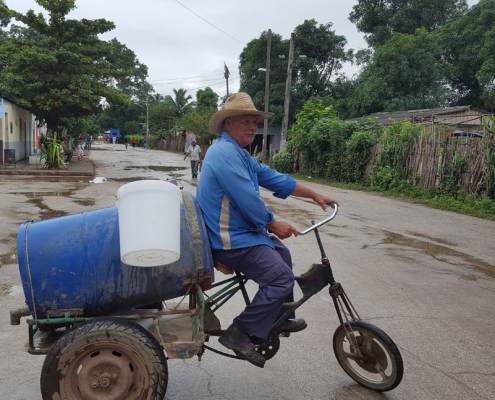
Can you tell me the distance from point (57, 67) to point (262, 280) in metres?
21.2

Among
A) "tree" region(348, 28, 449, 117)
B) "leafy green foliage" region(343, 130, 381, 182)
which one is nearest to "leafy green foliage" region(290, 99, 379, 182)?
"leafy green foliage" region(343, 130, 381, 182)

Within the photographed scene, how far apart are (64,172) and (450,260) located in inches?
628

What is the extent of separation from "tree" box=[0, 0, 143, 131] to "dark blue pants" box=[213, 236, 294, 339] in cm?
2012

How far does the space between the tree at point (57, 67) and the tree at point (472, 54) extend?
2022 cm

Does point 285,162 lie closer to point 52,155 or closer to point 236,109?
point 52,155

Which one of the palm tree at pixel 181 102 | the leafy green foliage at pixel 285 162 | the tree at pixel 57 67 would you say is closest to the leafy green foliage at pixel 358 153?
the leafy green foliage at pixel 285 162

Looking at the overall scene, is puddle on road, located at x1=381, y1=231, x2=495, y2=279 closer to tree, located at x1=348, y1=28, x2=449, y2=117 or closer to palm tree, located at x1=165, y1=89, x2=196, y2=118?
tree, located at x1=348, y1=28, x2=449, y2=117

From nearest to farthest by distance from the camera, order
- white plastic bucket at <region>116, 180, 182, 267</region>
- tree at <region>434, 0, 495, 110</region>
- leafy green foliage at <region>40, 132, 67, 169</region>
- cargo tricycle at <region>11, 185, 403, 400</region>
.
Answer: white plastic bucket at <region>116, 180, 182, 267</region> → cargo tricycle at <region>11, 185, 403, 400</region> → leafy green foliage at <region>40, 132, 67, 169</region> → tree at <region>434, 0, 495, 110</region>

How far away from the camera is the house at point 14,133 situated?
1998 centimetres

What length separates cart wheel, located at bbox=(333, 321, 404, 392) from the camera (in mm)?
3025

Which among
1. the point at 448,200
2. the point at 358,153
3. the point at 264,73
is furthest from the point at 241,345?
the point at 264,73

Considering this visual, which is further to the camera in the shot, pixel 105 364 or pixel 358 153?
pixel 358 153

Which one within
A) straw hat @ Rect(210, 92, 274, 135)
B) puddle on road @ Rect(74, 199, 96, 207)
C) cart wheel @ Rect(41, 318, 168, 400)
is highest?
straw hat @ Rect(210, 92, 274, 135)

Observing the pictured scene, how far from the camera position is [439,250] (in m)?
7.54
